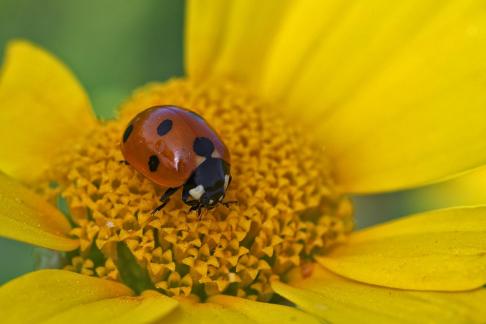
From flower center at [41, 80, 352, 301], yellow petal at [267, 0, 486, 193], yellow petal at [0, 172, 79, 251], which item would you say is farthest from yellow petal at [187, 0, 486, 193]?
yellow petal at [0, 172, 79, 251]

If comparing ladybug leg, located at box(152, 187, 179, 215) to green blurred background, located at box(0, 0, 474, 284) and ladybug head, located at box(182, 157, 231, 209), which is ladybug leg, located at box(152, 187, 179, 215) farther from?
green blurred background, located at box(0, 0, 474, 284)

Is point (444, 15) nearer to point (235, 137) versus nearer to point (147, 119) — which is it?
point (235, 137)

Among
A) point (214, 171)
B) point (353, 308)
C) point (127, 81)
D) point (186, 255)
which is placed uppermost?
point (127, 81)

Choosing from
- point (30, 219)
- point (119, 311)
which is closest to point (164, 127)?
point (30, 219)

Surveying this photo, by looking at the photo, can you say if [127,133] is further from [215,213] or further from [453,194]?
[453,194]

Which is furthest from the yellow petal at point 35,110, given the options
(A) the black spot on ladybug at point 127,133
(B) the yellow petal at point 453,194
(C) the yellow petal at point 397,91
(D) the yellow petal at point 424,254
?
(B) the yellow petal at point 453,194

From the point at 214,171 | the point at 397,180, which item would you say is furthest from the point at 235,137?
the point at 397,180
